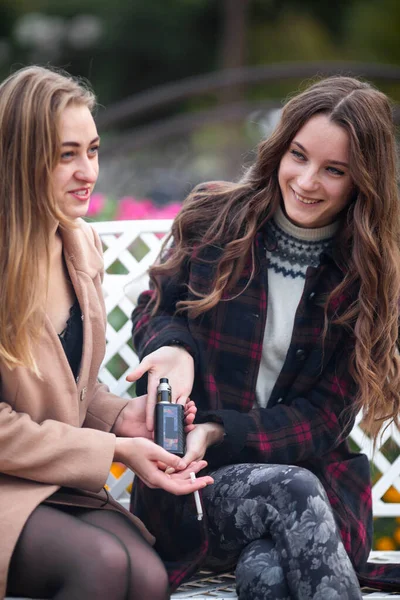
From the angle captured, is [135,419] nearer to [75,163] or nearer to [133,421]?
[133,421]

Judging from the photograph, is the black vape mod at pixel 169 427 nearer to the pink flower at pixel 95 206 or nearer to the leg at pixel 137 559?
the leg at pixel 137 559

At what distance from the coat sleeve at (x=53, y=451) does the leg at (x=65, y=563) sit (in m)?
0.11

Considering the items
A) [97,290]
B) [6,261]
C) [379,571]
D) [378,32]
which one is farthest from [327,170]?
[378,32]

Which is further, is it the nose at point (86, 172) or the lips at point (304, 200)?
the lips at point (304, 200)

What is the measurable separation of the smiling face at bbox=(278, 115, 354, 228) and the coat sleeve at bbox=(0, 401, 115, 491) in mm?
932

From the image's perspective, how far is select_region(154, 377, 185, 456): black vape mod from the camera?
2.75 metres

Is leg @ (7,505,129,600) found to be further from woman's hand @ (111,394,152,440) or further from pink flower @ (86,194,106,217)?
pink flower @ (86,194,106,217)

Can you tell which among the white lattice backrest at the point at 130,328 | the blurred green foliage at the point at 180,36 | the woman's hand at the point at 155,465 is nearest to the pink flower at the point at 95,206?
the white lattice backrest at the point at 130,328

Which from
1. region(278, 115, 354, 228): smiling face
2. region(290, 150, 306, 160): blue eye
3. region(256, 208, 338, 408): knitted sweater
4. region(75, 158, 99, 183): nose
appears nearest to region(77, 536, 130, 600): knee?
region(256, 208, 338, 408): knitted sweater

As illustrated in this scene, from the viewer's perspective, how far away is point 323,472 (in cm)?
306

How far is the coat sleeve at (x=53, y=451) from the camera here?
2.54m

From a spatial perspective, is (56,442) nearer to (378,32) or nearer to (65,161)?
(65,161)

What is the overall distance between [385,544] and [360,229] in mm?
1465

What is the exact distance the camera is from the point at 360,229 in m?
3.00
